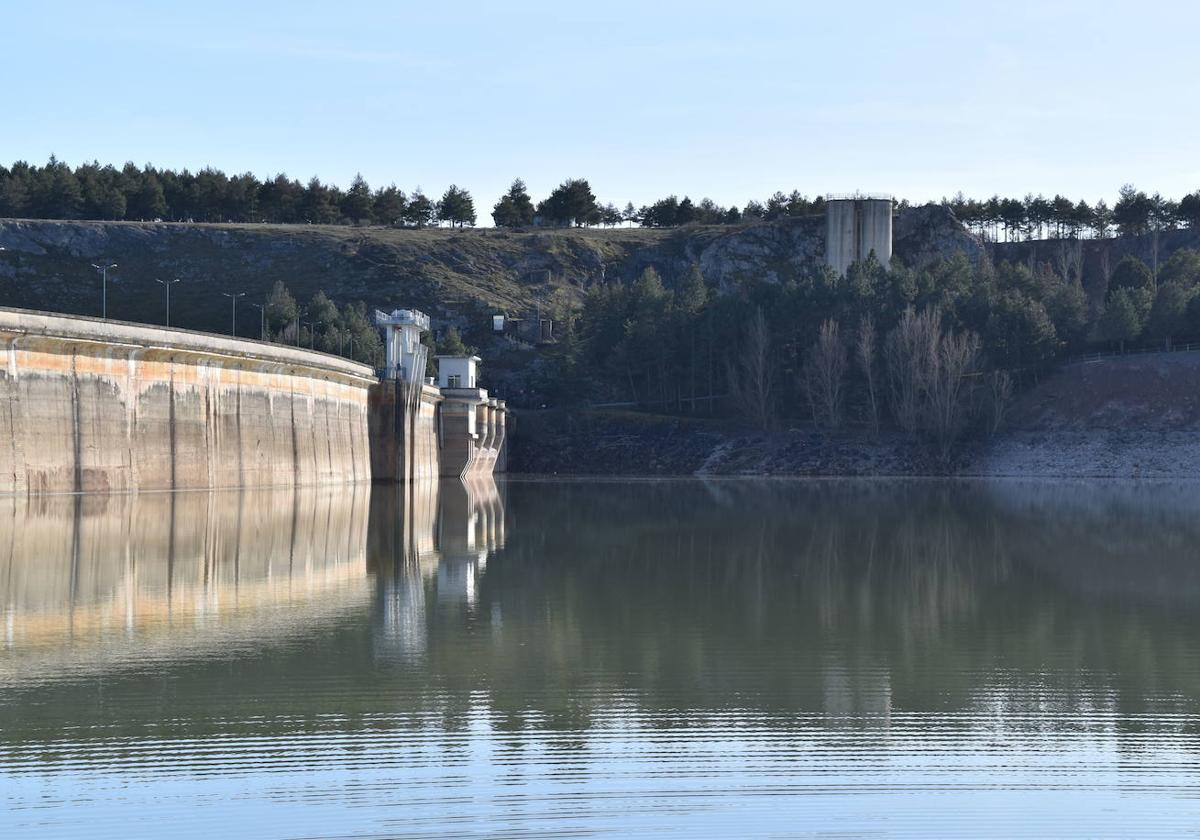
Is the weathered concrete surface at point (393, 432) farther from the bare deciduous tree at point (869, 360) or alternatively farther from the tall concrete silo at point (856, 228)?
the tall concrete silo at point (856, 228)

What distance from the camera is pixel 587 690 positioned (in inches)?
677

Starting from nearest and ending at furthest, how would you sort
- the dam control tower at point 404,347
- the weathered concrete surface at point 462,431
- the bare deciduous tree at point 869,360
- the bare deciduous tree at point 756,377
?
the dam control tower at point 404,347 → the weathered concrete surface at point 462,431 → the bare deciduous tree at point 869,360 → the bare deciduous tree at point 756,377

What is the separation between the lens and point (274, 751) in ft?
46.0

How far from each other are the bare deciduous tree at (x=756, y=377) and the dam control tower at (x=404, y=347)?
27.7 meters

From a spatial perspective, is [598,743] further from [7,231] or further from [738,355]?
[7,231]

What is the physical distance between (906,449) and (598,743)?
8400 centimetres

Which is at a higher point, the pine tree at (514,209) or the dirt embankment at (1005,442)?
the pine tree at (514,209)

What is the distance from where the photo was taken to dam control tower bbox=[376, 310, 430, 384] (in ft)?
263

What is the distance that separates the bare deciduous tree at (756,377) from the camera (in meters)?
102

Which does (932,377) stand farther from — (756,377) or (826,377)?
(756,377)

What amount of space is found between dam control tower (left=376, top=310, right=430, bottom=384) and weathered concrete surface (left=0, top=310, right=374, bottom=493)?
6.54 metres

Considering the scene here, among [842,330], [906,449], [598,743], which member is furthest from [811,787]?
[842,330]

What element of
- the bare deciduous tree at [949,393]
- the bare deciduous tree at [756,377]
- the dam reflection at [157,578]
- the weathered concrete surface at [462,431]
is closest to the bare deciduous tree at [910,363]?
the bare deciduous tree at [949,393]

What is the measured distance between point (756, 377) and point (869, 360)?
24.8 ft
